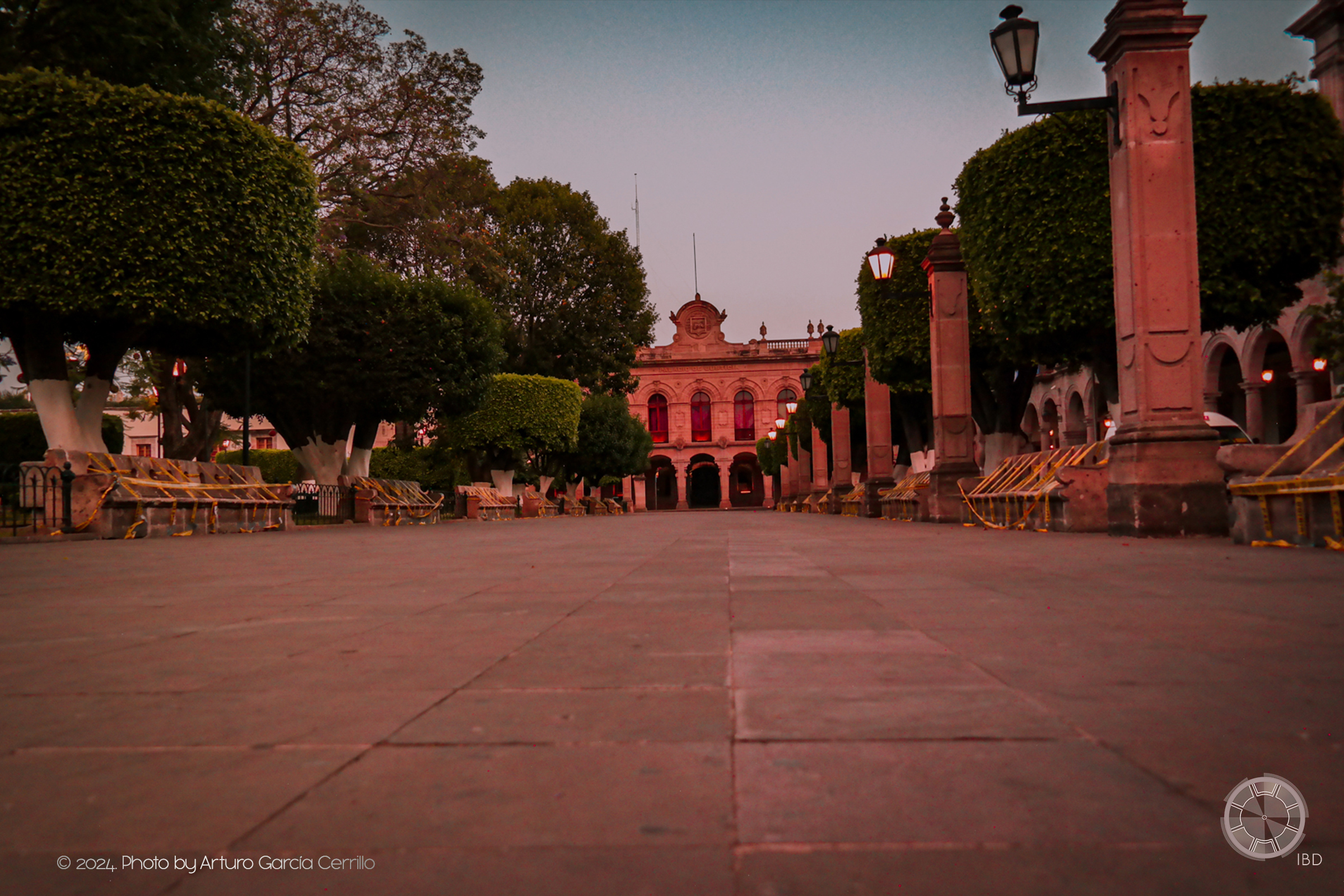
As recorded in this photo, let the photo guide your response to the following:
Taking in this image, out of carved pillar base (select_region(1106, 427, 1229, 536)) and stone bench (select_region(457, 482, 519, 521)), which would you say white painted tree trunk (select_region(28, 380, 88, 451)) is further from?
carved pillar base (select_region(1106, 427, 1229, 536))

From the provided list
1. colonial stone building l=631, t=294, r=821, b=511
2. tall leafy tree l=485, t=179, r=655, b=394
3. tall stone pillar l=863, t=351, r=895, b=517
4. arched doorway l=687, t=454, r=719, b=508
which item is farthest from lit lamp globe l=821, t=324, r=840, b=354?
arched doorway l=687, t=454, r=719, b=508

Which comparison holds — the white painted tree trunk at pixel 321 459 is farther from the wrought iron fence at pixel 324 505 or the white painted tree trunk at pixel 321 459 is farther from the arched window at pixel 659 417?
the arched window at pixel 659 417

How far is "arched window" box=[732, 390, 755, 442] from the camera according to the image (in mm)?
73688

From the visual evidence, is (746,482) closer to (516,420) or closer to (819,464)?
(819,464)

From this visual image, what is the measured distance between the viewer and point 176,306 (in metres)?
14.8

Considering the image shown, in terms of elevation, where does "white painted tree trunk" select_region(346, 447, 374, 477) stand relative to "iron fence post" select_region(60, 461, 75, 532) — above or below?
above

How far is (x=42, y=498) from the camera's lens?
45.7ft

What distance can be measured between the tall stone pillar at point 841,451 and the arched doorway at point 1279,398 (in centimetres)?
1191

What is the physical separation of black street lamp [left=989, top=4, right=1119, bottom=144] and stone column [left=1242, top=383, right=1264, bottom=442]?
1693 centimetres

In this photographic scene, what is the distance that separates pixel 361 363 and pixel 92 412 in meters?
6.82

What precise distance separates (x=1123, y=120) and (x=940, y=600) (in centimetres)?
750

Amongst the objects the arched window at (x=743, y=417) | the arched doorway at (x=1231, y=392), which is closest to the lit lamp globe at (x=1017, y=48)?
the arched doorway at (x=1231, y=392)

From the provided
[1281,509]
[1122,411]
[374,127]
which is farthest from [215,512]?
[1281,509]

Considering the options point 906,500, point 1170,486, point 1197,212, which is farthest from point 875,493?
point 1170,486
